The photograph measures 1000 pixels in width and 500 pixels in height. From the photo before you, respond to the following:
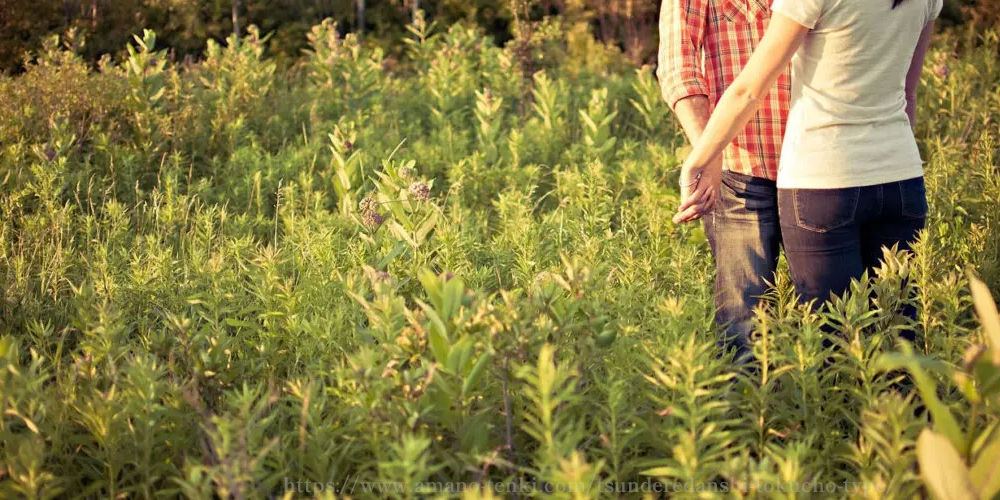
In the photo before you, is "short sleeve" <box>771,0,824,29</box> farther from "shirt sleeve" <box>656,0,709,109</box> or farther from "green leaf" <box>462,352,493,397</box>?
"green leaf" <box>462,352,493,397</box>

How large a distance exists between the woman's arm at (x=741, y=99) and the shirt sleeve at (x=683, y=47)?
300 millimetres

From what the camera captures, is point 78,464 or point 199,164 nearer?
point 78,464

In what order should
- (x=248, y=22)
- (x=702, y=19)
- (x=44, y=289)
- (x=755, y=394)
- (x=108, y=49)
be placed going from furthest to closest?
(x=248, y=22), (x=108, y=49), (x=44, y=289), (x=702, y=19), (x=755, y=394)

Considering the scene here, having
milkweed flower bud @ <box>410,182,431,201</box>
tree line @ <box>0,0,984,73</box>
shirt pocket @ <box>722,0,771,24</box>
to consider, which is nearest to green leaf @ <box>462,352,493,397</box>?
milkweed flower bud @ <box>410,182,431,201</box>

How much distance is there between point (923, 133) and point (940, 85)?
0.54m

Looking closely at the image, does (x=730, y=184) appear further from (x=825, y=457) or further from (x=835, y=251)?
(x=825, y=457)

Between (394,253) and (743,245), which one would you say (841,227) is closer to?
(743,245)

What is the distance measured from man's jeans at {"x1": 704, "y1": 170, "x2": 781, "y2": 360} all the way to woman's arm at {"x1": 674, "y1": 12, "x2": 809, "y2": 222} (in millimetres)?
142

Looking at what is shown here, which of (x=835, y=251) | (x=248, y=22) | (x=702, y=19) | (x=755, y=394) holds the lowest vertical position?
(x=248, y=22)

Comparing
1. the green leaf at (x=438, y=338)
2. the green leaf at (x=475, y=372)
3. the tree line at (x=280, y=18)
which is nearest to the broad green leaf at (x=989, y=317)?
the green leaf at (x=475, y=372)

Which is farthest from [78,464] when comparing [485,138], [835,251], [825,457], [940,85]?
[940,85]

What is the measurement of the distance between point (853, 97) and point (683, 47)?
0.65 meters

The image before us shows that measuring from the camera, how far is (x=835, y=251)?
284 cm

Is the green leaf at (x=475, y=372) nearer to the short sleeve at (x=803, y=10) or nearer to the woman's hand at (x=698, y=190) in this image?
the woman's hand at (x=698, y=190)
